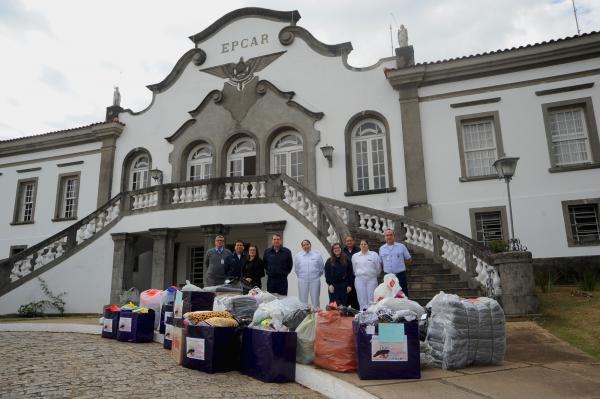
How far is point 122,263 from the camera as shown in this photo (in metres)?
14.0

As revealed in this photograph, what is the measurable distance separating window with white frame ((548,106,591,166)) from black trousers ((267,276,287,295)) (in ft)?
32.2

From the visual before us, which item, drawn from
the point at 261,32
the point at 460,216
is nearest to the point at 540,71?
the point at 460,216

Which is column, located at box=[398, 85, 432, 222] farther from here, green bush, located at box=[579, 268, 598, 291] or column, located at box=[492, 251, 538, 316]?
column, located at box=[492, 251, 538, 316]

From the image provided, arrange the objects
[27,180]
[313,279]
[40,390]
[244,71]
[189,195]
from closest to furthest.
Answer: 1. [40,390]
2. [313,279]
3. [189,195]
4. [244,71]
5. [27,180]

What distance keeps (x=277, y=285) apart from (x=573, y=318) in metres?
5.46

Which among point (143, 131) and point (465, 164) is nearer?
point (465, 164)

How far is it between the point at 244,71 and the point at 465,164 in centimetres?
900

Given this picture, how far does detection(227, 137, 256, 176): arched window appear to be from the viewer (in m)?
17.1

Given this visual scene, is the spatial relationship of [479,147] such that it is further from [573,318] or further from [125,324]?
[125,324]

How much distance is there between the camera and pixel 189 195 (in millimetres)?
13773

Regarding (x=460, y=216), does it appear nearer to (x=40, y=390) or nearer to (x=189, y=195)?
(x=189, y=195)

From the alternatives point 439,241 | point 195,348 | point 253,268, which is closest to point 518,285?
point 439,241

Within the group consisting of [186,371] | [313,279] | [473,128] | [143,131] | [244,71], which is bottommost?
[186,371]

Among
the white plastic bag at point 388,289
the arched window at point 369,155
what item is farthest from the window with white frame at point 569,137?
the white plastic bag at point 388,289
